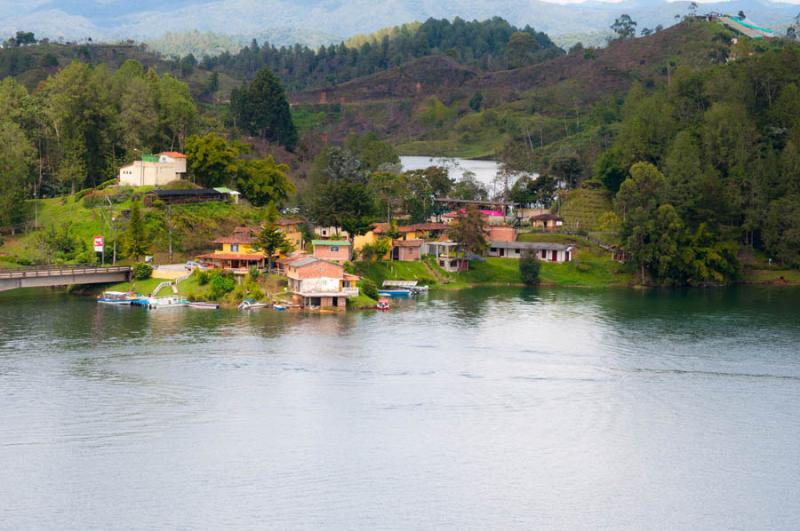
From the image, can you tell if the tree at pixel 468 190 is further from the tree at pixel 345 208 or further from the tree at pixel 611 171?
the tree at pixel 345 208

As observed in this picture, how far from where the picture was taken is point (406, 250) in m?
71.5

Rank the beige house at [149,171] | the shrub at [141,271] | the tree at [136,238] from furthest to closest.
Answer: the beige house at [149,171] < the tree at [136,238] < the shrub at [141,271]

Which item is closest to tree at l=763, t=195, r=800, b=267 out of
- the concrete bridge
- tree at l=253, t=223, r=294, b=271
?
tree at l=253, t=223, r=294, b=271

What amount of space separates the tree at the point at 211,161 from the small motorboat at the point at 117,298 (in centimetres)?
1668

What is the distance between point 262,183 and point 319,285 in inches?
742

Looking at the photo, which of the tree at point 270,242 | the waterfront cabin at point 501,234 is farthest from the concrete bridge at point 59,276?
the waterfront cabin at point 501,234

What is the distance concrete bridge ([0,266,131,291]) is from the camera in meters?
60.0

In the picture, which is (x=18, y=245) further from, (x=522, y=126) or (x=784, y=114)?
(x=522, y=126)

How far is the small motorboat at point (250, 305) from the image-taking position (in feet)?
193

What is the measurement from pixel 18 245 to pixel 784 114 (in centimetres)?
5423

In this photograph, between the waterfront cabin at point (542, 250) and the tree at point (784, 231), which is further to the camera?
the tree at point (784, 231)

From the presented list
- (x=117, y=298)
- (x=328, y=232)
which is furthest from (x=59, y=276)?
(x=328, y=232)

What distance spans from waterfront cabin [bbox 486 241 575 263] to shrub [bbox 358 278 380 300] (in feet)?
48.8

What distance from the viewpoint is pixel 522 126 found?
128 m
